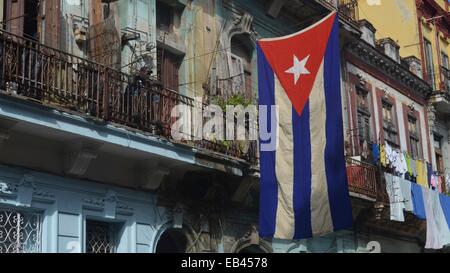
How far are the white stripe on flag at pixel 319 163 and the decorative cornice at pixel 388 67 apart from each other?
29.8 ft

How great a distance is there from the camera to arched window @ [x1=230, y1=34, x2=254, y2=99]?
13.7m

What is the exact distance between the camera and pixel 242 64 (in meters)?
14.5

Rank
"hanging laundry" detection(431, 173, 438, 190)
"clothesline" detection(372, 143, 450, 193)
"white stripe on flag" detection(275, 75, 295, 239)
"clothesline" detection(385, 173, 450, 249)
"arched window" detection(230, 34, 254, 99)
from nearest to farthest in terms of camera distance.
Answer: "white stripe on flag" detection(275, 75, 295, 239) < "arched window" detection(230, 34, 254, 99) < "clothesline" detection(385, 173, 450, 249) < "clothesline" detection(372, 143, 450, 193) < "hanging laundry" detection(431, 173, 438, 190)

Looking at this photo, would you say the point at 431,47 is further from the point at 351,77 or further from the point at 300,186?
the point at 300,186

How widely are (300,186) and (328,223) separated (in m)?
0.62

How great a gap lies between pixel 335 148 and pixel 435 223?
9.54 meters

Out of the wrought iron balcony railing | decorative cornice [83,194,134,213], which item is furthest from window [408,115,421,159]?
decorative cornice [83,194,134,213]

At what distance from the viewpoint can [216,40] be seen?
1356cm

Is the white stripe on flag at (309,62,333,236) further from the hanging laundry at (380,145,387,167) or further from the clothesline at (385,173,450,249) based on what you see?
the hanging laundry at (380,145,387,167)

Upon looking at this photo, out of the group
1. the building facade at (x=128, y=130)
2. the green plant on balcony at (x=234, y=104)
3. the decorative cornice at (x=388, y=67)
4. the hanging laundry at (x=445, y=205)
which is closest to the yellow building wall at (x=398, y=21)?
the decorative cornice at (x=388, y=67)

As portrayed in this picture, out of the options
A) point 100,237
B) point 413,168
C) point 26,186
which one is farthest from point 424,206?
point 26,186

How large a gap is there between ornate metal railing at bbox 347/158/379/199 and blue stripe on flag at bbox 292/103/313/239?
587 cm

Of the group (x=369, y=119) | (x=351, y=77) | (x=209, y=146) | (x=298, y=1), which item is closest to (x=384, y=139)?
(x=369, y=119)

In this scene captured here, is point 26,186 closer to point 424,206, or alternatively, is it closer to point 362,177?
point 362,177
